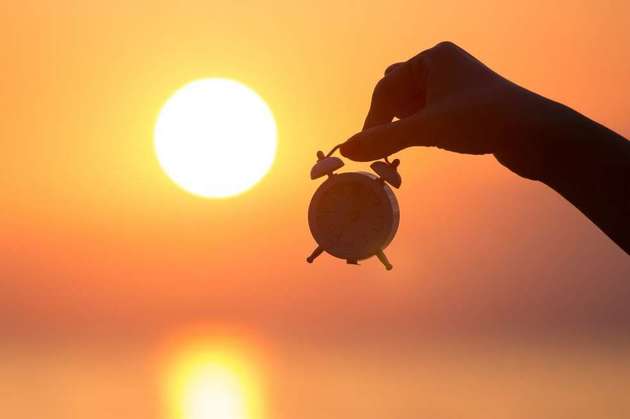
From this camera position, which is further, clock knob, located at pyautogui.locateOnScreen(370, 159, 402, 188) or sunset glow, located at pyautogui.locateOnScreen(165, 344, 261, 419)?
sunset glow, located at pyautogui.locateOnScreen(165, 344, 261, 419)

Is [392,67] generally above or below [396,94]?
above

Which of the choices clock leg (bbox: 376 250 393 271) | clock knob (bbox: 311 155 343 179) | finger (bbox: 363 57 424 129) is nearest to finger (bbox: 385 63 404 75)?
finger (bbox: 363 57 424 129)

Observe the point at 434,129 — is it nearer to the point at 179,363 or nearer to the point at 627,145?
the point at 627,145

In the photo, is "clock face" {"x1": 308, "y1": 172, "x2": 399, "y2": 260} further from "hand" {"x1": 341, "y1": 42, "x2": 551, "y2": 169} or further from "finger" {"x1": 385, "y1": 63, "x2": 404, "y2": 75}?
"hand" {"x1": 341, "y1": 42, "x2": 551, "y2": 169}

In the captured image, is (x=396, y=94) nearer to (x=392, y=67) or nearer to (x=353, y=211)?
(x=392, y=67)

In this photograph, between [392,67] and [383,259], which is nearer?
[392,67]

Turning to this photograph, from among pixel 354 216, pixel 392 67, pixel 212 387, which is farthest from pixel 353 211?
pixel 212 387

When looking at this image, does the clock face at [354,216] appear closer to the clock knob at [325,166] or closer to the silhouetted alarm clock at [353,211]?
the silhouetted alarm clock at [353,211]
